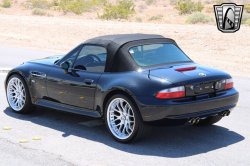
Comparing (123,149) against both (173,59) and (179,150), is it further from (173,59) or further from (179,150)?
(173,59)

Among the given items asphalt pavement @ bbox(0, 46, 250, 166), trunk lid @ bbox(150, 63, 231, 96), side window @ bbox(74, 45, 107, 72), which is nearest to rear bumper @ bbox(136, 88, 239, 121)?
trunk lid @ bbox(150, 63, 231, 96)

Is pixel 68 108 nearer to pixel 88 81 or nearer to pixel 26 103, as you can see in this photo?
pixel 88 81

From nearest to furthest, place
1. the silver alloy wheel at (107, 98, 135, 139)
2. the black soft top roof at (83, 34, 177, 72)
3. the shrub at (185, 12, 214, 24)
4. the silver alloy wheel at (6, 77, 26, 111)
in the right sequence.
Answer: the silver alloy wheel at (107, 98, 135, 139) → the black soft top roof at (83, 34, 177, 72) → the silver alloy wheel at (6, 77, 26, 111) → the shrub at (185, 12, 214, 24)

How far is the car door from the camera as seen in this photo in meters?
6.38

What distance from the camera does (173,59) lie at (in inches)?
257

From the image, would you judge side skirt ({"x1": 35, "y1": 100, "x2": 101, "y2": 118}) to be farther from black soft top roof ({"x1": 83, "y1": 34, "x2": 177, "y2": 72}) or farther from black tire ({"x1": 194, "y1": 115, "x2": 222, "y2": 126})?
black tire ({"x1": 194, "y1": 115, "x2": 222, "y2": 126})

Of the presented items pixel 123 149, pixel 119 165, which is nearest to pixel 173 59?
pixel 123 149

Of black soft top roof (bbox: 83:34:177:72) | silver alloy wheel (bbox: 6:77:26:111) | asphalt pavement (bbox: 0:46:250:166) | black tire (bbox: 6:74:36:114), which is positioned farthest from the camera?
silver alloy wheel (bbox: 6:77:26:111)

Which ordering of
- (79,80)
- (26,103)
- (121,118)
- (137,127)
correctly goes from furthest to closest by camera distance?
(26,103)
(79,80)
(121,118)
(137,127)

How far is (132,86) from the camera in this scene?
5.71 meters

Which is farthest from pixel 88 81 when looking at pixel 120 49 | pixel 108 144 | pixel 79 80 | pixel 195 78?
pixel 195 78

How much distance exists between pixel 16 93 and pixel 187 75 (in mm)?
3459

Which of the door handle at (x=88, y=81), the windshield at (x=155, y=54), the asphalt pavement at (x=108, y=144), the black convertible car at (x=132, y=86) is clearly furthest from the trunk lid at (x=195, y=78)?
the door handle at (x=88, y=81)

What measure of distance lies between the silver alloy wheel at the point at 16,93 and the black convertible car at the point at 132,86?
7.3 inches
